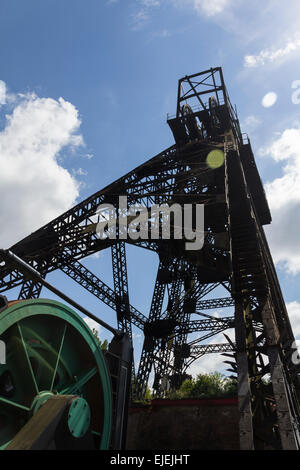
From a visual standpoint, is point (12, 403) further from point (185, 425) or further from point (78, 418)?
point (185, 425)

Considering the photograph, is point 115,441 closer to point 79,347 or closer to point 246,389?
point 79,347

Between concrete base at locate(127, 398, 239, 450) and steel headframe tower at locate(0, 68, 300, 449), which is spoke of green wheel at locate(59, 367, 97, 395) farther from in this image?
concrete base at locate(127, 398, 239, 450)

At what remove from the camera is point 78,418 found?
4.36 m

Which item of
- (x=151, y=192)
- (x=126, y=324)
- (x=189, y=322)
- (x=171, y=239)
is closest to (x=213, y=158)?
(x=151, y=192)

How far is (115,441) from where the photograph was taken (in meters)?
5.54

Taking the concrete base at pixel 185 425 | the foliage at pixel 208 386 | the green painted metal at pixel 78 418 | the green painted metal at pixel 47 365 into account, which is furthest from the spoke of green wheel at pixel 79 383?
the foliage at pixel 208 386

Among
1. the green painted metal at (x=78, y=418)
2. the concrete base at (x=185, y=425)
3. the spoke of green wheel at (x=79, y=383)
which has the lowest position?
the green painted metal at (x=78, y=418)

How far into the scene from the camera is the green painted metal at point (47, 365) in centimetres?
437

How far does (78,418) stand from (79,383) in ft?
3.22

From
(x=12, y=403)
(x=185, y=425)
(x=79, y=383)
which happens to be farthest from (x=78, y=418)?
(x=185, y=425)

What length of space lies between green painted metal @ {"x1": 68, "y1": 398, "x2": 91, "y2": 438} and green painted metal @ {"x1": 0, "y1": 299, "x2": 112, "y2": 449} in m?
0.02

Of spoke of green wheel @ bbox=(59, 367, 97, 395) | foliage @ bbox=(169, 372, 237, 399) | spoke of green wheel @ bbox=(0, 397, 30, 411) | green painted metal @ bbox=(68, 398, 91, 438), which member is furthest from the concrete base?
foliage @ bbox=(169, 372, 237, 399)

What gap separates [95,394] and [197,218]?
9405mm

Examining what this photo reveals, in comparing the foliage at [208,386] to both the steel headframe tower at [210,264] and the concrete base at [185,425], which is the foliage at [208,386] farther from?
the concrete base at [185,425]
